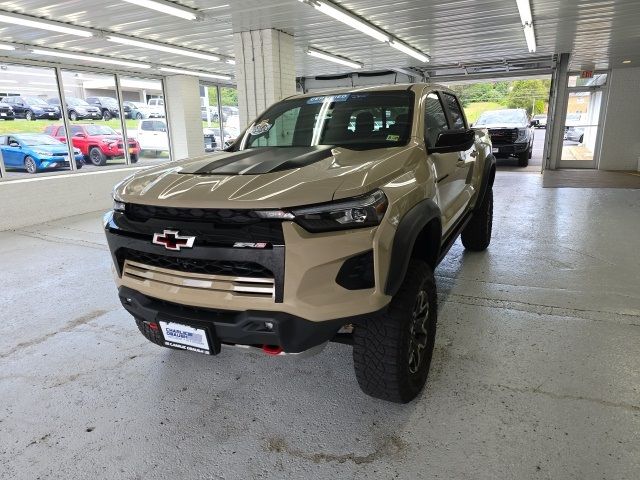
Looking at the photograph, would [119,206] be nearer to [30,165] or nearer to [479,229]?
[479,229]

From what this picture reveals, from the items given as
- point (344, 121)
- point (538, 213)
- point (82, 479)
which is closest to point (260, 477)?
point (82, 479)

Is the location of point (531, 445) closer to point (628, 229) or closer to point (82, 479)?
point (82, 479)

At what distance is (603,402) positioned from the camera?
218 cm

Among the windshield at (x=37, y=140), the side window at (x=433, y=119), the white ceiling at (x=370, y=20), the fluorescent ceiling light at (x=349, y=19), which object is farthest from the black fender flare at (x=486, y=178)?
the windshield at (x=37, y=140)

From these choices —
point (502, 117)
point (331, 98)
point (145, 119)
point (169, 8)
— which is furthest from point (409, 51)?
point (331, 98)

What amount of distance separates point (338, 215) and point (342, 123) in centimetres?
128

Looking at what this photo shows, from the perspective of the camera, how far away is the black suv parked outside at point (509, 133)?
40.0 ft

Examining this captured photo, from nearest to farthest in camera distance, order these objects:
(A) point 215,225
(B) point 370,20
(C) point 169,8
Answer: (A) point 215,225
(C) point 169,8
(B) point 370,20

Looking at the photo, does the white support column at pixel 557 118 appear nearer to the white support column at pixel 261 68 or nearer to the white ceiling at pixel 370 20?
the white ceiling at pixel 370 20

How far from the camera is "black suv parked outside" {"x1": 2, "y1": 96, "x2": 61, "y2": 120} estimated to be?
8.41 metres

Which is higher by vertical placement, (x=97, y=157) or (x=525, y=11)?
(x=525, y=11)

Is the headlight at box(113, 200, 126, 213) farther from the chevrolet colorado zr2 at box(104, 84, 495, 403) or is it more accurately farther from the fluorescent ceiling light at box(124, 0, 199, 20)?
the fluorescent ceiling light at box(124, 0, 199, 20)

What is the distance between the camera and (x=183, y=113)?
1195 cm

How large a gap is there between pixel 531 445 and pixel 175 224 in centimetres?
180
